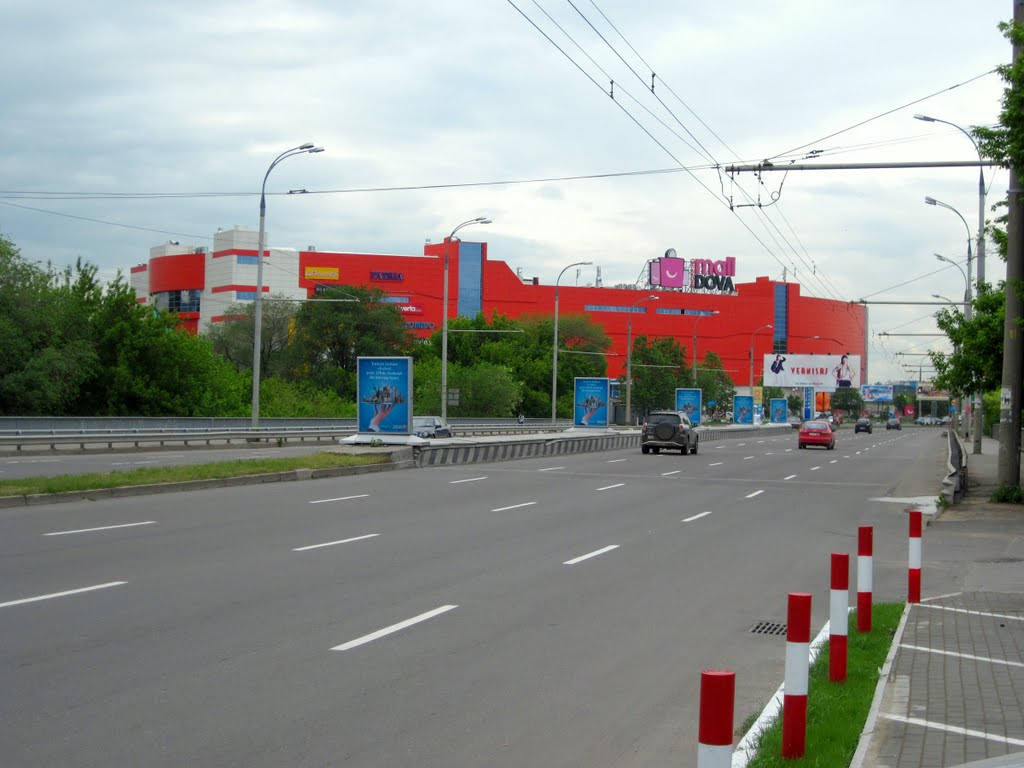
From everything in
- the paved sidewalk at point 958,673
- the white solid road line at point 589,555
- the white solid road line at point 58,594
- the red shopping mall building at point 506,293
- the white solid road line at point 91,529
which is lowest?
the white solid road line at point 589,555

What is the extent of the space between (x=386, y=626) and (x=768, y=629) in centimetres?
342

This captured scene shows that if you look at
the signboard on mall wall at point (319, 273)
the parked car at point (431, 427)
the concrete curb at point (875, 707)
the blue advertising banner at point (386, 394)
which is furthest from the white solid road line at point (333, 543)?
the signboard on mall wall at point (319, 273)

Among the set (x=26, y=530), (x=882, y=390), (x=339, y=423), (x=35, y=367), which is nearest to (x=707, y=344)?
(x=882, y=390)

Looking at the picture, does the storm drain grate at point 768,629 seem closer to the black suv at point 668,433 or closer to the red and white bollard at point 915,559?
the red and white bollard at point 915,559

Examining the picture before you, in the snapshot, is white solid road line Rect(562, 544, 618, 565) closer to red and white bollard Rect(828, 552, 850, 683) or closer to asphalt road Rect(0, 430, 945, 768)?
asphalt road Rect(0, 430, 945, 768)

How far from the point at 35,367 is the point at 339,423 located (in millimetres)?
16237

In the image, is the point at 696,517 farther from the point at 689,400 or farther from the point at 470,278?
the point at 470,278

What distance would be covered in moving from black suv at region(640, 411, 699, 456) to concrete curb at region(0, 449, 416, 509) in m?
16.0

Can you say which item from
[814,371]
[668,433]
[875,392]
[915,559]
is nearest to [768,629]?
[915,559]

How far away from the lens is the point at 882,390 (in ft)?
502

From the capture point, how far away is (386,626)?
29.8ft

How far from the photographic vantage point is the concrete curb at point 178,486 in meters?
18.5

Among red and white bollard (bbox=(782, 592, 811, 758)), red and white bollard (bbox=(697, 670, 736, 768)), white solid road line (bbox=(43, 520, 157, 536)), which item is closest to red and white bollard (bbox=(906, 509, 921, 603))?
red and white bollard (bbox=(782, 592, 811, 758))

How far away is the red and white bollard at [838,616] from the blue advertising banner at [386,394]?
29.3m
